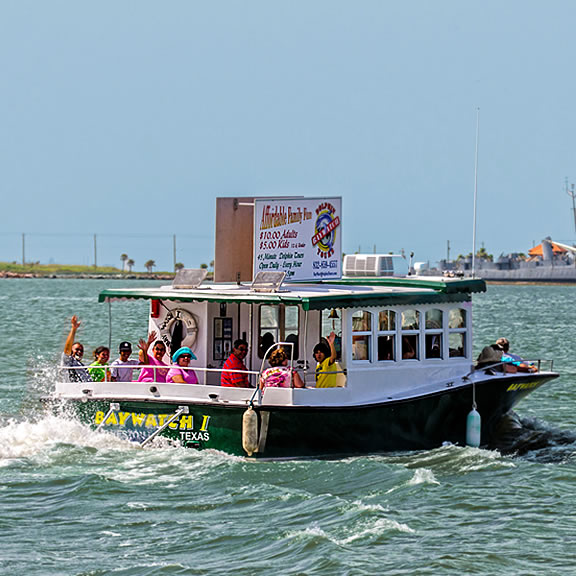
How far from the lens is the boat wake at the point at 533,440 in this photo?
19.2 meters

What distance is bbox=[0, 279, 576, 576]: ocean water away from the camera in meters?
12.8

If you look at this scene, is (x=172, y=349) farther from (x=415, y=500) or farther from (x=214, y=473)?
(x=415, y=500)

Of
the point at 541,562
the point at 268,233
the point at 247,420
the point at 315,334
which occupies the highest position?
the point at 268,233

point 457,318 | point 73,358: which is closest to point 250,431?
point 73,358

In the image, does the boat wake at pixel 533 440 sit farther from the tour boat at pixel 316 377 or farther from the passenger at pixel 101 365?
the passenger at pixel 101 365

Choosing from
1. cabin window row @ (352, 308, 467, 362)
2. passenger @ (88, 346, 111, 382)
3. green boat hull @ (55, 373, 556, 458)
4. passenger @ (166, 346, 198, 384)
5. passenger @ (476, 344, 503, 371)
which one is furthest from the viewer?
passenger @ (476, 344, 503, 371)

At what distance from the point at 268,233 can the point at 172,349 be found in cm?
270

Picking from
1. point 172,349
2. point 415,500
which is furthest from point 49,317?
point 415,500

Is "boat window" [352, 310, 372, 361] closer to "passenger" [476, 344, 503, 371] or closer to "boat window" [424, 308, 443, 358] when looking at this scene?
"boat window" [424, 308, 443, 358]

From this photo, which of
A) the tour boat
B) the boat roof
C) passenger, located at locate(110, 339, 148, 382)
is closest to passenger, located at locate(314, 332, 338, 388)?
the tour boat

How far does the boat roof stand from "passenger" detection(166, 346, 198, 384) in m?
0.89

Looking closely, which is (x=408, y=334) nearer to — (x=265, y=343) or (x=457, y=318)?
(x=457, y=318)

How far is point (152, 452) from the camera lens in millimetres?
17188

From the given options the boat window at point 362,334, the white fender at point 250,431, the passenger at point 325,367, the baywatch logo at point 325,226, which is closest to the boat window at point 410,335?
the boat window at point 362,334
